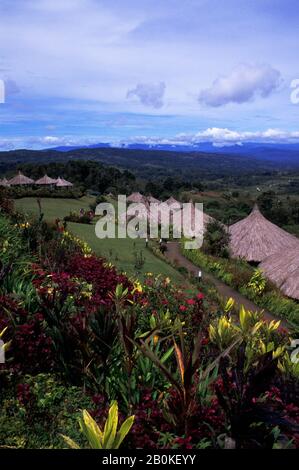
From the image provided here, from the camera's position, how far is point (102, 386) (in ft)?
12.4

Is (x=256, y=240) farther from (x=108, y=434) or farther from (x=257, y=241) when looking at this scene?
(x=108, y=434)

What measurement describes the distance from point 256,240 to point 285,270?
6.59m

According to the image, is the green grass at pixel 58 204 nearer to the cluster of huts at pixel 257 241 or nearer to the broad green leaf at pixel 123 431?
the cluster of huts at pixel 257 241

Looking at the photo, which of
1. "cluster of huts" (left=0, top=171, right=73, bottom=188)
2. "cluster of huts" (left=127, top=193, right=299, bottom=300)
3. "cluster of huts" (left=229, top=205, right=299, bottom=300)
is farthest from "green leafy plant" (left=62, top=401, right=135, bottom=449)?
"cluster of huts" (left=0, top=171, right=73, bottom=188)

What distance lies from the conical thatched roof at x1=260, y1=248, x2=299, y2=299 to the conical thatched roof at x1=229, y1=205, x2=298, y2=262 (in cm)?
390

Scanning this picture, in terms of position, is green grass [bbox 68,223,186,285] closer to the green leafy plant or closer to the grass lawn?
the grass lawn

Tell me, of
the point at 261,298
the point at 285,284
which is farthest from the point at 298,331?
the point at 285,284

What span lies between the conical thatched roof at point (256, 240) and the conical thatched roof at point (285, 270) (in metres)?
3.90

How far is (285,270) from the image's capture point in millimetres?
17641

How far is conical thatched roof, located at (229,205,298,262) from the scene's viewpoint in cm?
2361

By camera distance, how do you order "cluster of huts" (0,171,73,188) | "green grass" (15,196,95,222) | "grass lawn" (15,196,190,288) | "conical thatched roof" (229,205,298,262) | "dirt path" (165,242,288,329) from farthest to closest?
"cluster of huts" (0,171,73,188)
"green grass" (15,196,95,222)
"conical thatched roof" (229,205,298,262)
"dirt path" (165,242,288,329)
"grass lawn" (15,196,190,288)

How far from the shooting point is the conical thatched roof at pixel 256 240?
23.6 m

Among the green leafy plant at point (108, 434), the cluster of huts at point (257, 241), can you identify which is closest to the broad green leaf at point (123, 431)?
the green leafy plant at point (108, 434)

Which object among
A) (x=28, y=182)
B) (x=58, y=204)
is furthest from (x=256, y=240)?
(x=28, y=182)
